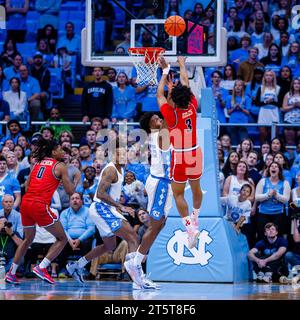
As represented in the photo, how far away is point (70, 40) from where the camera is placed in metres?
22.5

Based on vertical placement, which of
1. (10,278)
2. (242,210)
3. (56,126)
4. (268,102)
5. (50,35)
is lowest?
(10,278)

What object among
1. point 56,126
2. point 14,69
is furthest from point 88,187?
point 14,69

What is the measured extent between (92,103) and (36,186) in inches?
233

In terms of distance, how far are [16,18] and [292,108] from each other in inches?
324

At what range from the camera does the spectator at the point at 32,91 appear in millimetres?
20266

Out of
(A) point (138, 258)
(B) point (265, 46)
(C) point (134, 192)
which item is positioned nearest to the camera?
(A) point (138, 258)

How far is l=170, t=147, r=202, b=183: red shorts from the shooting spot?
41.6 feet

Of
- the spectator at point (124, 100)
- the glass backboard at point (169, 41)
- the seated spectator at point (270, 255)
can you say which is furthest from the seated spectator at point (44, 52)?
the seated spectator at point (270, 255)

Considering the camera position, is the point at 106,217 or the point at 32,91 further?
the point at 32,91

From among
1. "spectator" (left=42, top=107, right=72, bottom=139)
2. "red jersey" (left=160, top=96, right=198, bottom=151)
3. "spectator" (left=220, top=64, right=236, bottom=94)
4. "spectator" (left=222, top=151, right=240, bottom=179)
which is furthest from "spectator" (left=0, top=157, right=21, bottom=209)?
"spectator" (left=220, top=64, right=236, bottom=94)

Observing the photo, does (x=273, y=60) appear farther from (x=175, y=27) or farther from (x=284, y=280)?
(x=175, y=27)

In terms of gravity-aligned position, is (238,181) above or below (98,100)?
below

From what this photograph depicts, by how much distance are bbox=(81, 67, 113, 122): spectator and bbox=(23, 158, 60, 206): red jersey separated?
5.35 metres
